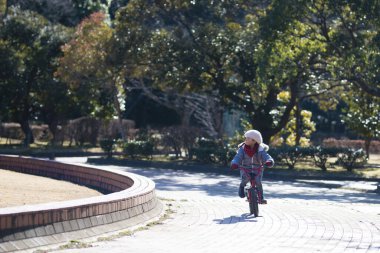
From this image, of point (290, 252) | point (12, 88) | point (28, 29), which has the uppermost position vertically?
point (28, 29)

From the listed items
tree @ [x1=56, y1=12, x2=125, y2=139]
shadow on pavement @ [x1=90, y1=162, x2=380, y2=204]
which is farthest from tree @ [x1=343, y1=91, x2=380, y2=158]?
tree @ [x1=56, y1=12, x2=125, y2=139]

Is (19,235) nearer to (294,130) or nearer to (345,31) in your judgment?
(345,31)

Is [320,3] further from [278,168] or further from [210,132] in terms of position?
[210,132]

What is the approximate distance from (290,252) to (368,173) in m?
21.9

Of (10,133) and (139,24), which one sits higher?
(139,24)

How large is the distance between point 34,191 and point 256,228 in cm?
514

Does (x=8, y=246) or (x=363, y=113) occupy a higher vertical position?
(x=363, y=113)

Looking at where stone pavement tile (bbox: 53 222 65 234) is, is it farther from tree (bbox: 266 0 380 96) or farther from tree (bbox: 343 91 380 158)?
tree (bbox: 343 91 380 158)

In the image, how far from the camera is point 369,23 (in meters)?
28.8

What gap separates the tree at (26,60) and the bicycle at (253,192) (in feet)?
103

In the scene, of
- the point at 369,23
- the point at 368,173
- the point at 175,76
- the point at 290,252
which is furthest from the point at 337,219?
the point at 175,76

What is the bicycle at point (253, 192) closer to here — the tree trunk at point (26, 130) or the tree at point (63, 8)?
the tree trunk at point (26, 130)

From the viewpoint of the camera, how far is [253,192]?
48.6 feet

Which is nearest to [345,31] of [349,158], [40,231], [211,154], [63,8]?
[349,158]
